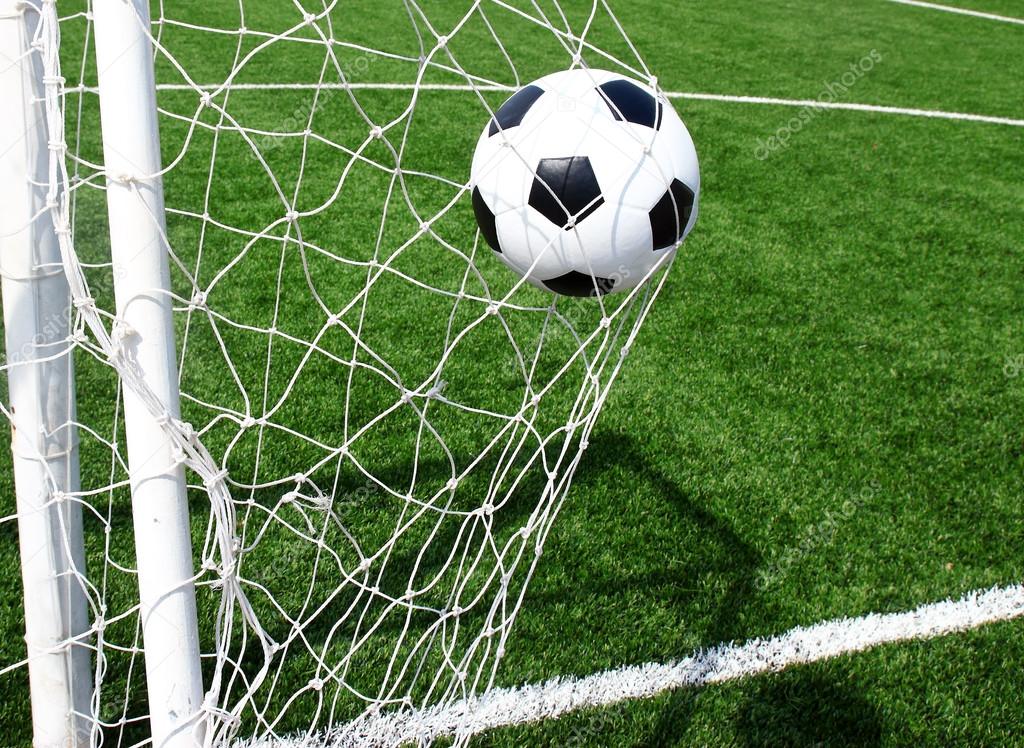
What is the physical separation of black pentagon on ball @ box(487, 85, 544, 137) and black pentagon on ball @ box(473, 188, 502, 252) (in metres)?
0.15

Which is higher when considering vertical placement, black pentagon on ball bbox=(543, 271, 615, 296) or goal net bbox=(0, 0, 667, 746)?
black pentagon on ball bbox=(543, 271, 615, 296)

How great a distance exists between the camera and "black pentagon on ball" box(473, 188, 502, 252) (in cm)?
218

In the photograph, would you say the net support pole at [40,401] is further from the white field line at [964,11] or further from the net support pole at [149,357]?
the white field line at [964,11]

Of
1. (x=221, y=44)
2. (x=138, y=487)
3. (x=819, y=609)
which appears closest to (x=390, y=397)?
(x=819, y=609)

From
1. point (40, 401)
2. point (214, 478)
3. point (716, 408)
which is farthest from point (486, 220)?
point (716, 408)

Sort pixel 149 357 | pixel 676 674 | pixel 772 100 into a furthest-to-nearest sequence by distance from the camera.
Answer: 1. pixel 772 100
2. pixel 676 674
3. pixel 149 357

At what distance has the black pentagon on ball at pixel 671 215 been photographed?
6.76 feet

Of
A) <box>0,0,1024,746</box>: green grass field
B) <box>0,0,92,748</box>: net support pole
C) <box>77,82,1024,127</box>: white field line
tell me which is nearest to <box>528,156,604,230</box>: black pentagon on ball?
<box>0,0,1024,746</box>: green grass field

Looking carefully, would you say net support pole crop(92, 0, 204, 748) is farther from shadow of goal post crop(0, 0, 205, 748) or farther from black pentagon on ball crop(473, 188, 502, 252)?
black pentagon on ball crop(473, 188, 502, 252)

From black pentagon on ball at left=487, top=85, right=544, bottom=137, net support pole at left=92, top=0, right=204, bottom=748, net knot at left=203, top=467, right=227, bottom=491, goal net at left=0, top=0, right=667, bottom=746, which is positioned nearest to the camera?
net support pole at left=92, top=0, right=204, bottom=748

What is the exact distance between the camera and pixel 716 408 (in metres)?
3.82

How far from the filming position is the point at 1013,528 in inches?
129

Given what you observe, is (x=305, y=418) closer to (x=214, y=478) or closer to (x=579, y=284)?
(x=579, y=284)

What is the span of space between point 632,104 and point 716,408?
75.9 inches
